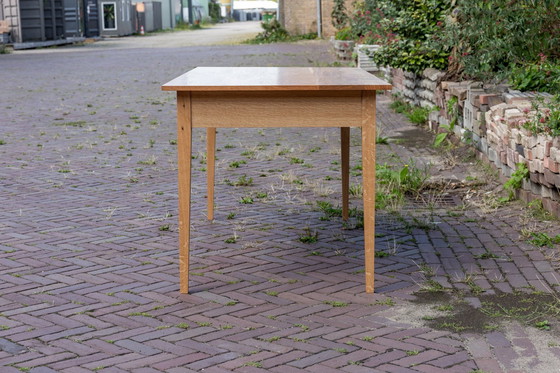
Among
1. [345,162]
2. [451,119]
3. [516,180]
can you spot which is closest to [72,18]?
[451,119]

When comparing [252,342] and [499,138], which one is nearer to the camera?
[252,342]

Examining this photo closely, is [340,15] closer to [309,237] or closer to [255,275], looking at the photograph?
[309,237]

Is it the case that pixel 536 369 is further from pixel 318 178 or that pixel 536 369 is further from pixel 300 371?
pixel 318 178

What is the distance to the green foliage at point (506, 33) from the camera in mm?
7812

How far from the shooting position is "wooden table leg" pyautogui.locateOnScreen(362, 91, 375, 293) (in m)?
4.30

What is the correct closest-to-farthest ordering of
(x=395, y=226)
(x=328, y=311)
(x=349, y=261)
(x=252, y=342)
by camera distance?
(x=252, y=342) → (x=328, y=311) → (x=349, y=261) → (x=395, y=226)

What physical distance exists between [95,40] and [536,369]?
1550 inches

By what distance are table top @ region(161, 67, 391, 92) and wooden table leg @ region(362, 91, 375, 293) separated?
10 cm

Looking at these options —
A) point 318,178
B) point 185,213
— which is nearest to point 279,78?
point 185,213

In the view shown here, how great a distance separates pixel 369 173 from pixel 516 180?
211cm

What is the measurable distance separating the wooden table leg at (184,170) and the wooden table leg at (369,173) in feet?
2.78

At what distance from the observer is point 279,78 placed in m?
4.60

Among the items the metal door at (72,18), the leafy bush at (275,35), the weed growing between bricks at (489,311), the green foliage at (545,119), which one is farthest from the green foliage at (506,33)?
the metal door at (72,18)

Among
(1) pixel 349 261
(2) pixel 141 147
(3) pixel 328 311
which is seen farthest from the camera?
(2) pixel 141 147
